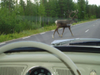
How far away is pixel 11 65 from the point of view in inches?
57.0

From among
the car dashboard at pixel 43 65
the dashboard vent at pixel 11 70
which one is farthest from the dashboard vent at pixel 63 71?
the dashboard vent at pixel 11 70

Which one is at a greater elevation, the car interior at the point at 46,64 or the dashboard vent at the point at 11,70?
the car interior at the point at 46,64

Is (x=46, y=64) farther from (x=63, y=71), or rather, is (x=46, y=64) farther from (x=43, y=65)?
(x=63, y=71)

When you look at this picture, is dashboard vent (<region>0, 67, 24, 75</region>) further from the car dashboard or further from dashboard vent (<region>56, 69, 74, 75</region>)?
dashboard vent (<region>56, 69, 74, 75</region>)

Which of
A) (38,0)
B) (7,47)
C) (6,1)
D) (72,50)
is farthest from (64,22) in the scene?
(7,47)

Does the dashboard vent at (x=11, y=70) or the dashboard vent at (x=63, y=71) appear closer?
the dashboard vent at (x=63, y=71)

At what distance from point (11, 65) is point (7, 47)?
0.40m

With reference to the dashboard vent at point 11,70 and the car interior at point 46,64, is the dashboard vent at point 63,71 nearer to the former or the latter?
the car interior at point 46,64

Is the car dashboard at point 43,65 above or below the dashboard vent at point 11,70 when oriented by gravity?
above

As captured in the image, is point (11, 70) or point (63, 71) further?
point (11, 70)

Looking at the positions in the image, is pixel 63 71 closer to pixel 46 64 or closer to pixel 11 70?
pixel 46 64

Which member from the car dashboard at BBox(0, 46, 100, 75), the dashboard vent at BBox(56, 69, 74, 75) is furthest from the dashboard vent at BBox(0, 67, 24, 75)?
the dashboard vent at BBox(56, 69, 74, 75)

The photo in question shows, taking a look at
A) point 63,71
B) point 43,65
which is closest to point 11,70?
point 43,65

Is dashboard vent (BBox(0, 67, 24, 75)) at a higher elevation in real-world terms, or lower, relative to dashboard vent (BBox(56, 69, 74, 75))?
lower
